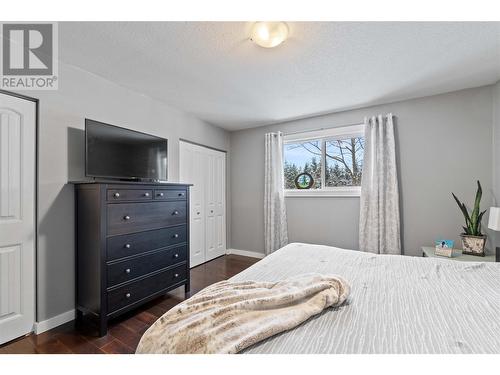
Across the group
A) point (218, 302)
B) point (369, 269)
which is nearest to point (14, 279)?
point (218, 302)

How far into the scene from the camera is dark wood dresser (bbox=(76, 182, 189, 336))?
1804mm

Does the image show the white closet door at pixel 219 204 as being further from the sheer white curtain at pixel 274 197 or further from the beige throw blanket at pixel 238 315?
the beige throw blanket at pixel 238 315

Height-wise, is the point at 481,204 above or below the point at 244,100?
below

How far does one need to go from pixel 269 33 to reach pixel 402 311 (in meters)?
1.85

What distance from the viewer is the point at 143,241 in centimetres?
209

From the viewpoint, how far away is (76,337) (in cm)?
179

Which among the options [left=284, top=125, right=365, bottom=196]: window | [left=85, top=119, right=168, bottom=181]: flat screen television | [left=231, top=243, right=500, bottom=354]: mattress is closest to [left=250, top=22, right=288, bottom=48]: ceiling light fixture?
[left=85, top=119, right=168, bottom=181]: flat screen television

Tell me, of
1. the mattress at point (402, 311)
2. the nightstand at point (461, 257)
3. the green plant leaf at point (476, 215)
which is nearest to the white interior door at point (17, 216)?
the mattress at point (402, 311)

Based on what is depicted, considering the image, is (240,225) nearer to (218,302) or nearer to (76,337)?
(76,337)

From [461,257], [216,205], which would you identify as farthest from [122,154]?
[461,257]

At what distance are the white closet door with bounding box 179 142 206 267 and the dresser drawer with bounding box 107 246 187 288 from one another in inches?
37.1

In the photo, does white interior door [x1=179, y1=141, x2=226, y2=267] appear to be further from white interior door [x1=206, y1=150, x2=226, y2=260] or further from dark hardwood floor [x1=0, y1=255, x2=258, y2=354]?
dark hardwood floor [x1=0, y1=255, x2=258, y2=354]

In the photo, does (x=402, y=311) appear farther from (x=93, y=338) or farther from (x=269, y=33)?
(x=93, y=338)

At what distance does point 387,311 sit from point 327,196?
261 cm
